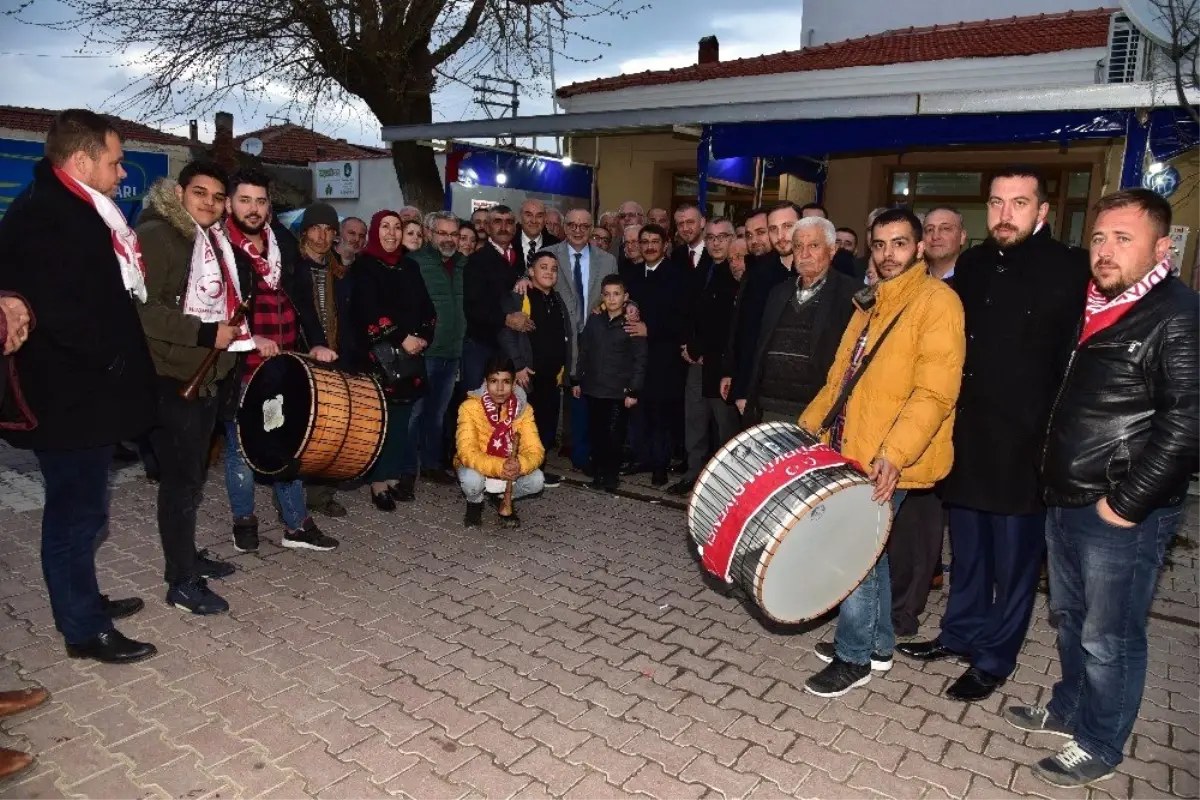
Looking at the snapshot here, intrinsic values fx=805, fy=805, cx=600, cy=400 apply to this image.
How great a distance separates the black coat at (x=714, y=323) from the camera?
6125 mm

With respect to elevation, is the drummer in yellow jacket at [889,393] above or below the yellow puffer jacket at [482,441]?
above

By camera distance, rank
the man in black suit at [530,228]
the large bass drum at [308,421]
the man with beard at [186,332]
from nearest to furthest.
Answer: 1. the man with beard at [186,332]
2. the large bass drum at [308,421]
3. the man in black suit at [530,228]

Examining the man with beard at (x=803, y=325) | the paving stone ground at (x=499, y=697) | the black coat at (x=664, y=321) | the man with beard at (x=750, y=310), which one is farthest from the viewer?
the black coat at (x=664, y=321)

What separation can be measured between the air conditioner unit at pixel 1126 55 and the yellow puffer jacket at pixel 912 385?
441 cm

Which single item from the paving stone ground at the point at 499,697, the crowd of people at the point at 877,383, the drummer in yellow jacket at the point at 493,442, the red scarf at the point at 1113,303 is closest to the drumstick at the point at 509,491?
the drummer in yellow jacket at the point at 493,442

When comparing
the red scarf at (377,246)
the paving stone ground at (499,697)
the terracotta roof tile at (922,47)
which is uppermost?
the terracotta roof tile at (922,47)

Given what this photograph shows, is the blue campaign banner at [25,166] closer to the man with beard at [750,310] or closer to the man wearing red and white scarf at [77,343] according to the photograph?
the man wearing red and white scarf at [77,343]

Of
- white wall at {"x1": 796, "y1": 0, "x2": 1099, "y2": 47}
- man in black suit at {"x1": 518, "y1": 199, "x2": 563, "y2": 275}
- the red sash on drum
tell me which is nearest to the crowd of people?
the red sash on drum

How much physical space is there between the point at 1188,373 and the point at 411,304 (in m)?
4.63

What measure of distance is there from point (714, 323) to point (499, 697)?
139 inches

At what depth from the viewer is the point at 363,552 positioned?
16.8 ft

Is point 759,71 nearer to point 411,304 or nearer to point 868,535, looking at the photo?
point 411,304

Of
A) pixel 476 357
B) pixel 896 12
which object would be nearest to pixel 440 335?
pixel 476 357

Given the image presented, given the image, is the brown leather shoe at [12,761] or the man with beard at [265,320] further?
the man with beard at [265,320]
